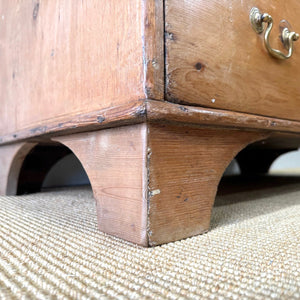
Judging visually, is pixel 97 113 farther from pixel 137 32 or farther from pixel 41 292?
pixel 41 292

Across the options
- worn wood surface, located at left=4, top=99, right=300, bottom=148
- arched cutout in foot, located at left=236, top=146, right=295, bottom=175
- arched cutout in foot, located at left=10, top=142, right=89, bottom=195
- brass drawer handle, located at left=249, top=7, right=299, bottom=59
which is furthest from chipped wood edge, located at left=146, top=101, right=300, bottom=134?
arched cutout in foot, located at left=236, top=146, right=295, bottom=175

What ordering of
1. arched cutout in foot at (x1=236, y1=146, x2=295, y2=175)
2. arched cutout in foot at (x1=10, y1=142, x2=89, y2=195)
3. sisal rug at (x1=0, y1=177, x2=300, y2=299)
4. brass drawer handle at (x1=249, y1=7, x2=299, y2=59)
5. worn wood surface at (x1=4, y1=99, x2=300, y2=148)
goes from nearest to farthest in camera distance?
sisal rug at (x1=0, y1=177, x2=300, y2=299) < worn wood surface at (x1=4, y1=99, x2=300, y2=148) < brass drawer handle at (x1=249, y1=7, x2=299, y2=59) < arched cutout in foot at (x1=10, y1=142, x2=89, y2=195) < arched cutout in foot at (x1=236, y1=146, x2=295, y2=175)

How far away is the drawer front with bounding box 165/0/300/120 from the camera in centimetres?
45

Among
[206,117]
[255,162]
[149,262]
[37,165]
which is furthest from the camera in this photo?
[255,162]

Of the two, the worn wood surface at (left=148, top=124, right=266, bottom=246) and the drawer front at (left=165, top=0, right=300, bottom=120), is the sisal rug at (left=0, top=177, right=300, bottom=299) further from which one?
the drawer front at (left=165, top=0, right=300, bottom=120)

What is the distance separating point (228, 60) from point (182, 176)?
23 centimetres

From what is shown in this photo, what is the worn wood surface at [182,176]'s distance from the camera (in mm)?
429

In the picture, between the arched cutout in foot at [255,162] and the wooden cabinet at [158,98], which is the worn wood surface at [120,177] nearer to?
the wooden cabinet at [158,98]

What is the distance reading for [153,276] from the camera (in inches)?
12.9

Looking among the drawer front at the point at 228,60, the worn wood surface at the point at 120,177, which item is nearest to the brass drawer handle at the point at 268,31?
the drawer front at the point at 228,60

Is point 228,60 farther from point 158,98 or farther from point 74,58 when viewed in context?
point 74,58

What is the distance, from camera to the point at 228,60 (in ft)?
1.75

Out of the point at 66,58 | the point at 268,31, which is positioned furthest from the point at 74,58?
the point at 268,31

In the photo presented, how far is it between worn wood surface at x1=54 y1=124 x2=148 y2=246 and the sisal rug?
0.03m
